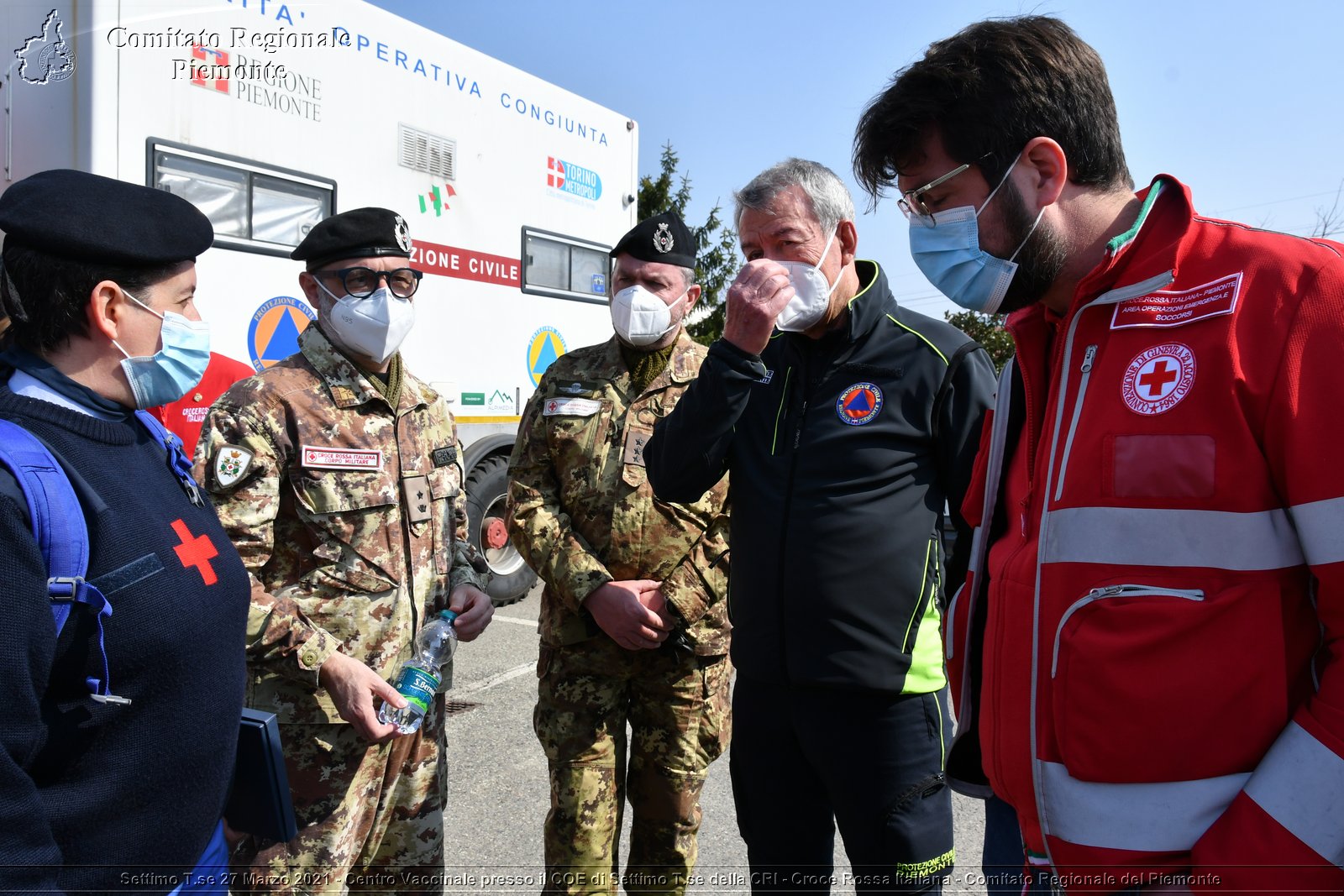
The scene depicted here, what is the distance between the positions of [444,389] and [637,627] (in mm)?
4231

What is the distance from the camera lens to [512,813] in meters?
3.59

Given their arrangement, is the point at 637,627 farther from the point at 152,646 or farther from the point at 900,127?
the point at 900,127

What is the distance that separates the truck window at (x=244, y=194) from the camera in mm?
4652

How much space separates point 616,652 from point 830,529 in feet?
3.05

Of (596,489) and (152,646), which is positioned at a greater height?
(596,489)

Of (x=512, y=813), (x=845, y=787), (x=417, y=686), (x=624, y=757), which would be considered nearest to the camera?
Result: (x=845, y=787)

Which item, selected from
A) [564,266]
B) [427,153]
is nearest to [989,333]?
[564,266]

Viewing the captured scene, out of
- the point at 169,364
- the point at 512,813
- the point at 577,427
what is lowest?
the point at 512,813

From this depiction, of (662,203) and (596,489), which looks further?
(662,203)

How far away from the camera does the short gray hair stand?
229cm

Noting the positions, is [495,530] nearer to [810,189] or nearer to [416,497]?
[416,497]

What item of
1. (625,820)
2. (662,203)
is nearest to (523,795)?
(625,820)

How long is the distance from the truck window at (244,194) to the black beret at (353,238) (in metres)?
2.61

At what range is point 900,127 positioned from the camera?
151 cm
